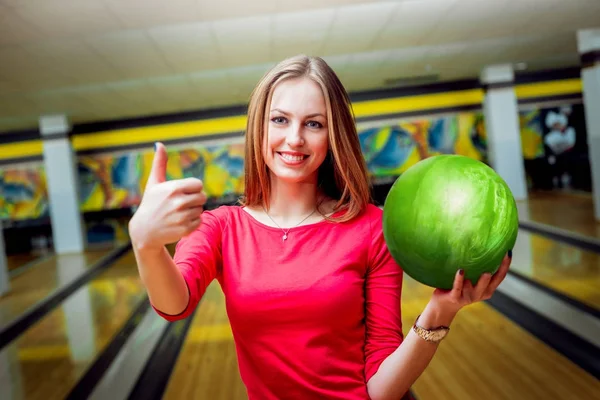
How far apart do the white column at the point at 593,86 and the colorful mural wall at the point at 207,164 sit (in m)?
4.27

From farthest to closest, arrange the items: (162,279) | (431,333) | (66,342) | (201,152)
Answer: (201,152) → (66,342) → (431,333) → (162,279)

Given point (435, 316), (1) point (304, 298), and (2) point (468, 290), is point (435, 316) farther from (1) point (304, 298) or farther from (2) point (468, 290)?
(1) point (304, 298)

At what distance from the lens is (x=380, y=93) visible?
11.3 metres

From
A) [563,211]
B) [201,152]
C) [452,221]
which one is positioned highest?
[201,152]

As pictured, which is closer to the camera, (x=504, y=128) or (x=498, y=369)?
(x=498, y=369)

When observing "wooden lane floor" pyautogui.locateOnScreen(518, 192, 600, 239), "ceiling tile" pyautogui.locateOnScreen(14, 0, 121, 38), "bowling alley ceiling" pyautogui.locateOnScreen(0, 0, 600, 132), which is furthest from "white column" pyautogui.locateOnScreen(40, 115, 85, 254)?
"wooden lane floor" pyautogui.locateOnScreen(518, 192, 600, 239)

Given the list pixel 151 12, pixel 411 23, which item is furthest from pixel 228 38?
pixel 411 23

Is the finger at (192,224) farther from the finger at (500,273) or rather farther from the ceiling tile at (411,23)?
the ceiling tile at (411,23)

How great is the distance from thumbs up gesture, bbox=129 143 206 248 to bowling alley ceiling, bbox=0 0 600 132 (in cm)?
361

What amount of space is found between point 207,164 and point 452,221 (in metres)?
10.9

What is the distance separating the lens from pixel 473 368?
10.8 ft

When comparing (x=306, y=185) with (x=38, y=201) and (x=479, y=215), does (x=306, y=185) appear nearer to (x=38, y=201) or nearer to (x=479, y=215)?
(x=479, y=215)

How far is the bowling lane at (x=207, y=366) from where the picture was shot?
10.8 feet

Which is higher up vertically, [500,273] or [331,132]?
[331,132]
